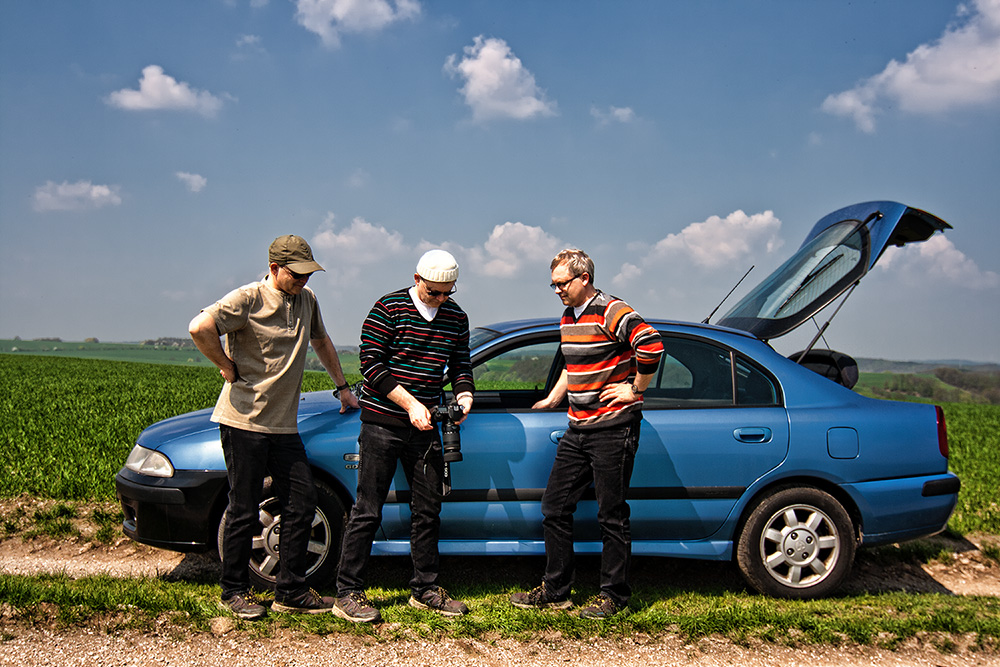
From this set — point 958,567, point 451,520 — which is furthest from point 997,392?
point 451,520

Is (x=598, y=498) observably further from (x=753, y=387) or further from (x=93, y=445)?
(x=93, y=445)

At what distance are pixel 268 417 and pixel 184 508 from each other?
94cm

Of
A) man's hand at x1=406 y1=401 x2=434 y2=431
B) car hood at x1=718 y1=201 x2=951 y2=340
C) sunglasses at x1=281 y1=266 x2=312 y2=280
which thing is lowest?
man's hand at x1=406 y1=401 x2=434 y2=431

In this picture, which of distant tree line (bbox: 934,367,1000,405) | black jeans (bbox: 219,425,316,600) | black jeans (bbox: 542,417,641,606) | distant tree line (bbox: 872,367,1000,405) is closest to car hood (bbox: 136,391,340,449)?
black jeans (bbox: 219,425,316,600)

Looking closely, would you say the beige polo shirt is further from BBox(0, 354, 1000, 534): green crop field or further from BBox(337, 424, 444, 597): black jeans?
BBox(0, 354, 1000, 534): green crop field

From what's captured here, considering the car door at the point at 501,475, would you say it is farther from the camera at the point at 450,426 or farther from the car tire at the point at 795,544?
the car tire at the point at 795,544

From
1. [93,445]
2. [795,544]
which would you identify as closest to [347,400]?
[795,544]

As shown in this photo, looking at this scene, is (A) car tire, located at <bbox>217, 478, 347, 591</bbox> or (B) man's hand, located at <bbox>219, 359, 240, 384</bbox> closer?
(B) man's hand, located at <bbox>219, 359, 240, 384</bbox>

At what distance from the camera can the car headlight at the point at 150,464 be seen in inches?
176

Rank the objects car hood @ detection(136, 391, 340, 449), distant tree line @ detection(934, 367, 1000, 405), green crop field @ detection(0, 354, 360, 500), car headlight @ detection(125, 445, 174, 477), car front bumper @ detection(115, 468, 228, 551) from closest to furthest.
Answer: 1. car front bumper @ detection(115, 468, 228, 551)
2. car headlight @ detection(125, 445, 174, 477)
3. car hood @ detection(136, 391, 340, 449)
4. green crop field @ detection(0, 354, 360, 500)
5. distant tree line @ detection(934, 367, 1000, 405)

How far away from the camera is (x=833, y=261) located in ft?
17.4

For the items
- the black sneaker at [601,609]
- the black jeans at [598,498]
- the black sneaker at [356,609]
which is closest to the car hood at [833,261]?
the black jeans at [598,498]

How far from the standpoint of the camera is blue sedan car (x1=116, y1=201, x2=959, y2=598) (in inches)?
173

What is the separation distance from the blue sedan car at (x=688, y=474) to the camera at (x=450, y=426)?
16.5 inches
